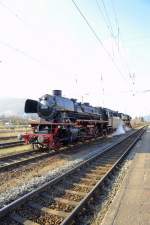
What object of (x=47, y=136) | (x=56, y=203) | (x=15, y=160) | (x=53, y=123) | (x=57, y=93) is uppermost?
(x=57, y=93)

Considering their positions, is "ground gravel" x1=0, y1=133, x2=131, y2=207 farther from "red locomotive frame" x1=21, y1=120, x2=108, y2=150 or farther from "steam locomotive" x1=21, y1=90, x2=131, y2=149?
"steam locomotive" x1=21, y1=90, x2=131, y2=149

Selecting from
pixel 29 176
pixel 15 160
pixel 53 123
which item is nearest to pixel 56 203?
pixel 29 176

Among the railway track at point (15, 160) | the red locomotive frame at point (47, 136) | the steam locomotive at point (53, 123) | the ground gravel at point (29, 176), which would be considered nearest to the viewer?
the ground gravel at point (29, 176)

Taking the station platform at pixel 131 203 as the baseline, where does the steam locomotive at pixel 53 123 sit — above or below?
above

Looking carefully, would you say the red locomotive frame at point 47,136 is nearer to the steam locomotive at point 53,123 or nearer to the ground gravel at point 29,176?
the steam locomotive at point 53,123

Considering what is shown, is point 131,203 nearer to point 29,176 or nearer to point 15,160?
point 29,176

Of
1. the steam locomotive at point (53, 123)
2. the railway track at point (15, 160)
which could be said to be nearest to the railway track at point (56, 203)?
the railway track at point (15, 160)

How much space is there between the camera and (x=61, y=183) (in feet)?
31.2

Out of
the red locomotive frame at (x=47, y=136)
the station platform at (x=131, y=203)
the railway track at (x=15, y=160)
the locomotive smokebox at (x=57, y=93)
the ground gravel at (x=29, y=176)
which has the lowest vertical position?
the station platform at (x=131, y=203)

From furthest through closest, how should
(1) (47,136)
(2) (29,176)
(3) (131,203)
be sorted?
1. (1) (47,136)
2. (2) (29,176)
3. (3) (131,203)

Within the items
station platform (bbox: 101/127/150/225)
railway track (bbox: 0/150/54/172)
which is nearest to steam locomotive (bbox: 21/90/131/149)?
railway track (bbox: 0/150/54/172)

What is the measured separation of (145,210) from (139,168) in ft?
17.9

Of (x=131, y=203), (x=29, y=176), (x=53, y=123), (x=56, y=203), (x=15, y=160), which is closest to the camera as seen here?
(x=131, y=203)

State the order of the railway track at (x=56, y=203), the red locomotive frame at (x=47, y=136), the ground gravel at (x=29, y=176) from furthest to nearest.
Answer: the red locomotive frame at (x=47, y=136) < the ground gravel at (x=29, y=176) < the railway track at (x=56, y=203)
